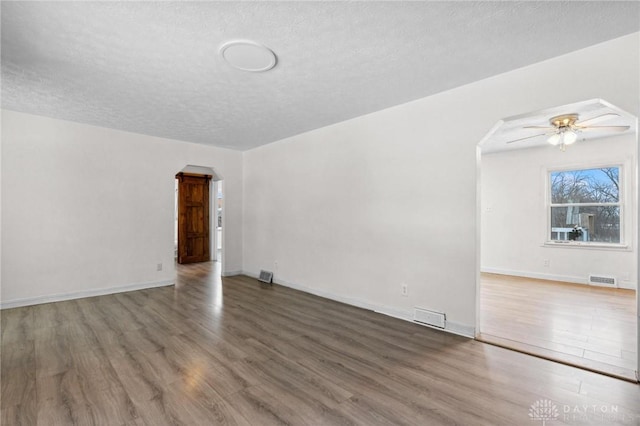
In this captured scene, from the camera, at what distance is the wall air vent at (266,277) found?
5500mm

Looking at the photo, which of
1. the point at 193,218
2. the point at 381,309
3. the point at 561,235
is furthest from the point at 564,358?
the point at 193,218

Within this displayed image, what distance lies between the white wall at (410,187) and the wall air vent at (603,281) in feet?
13.5

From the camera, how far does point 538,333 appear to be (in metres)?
3.11

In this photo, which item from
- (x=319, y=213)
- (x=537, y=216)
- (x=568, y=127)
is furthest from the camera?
(x=537, y=216)

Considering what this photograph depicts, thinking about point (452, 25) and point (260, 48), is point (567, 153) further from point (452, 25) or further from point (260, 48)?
point (260, 48)

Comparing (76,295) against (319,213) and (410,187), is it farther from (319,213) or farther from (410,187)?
(410,187)

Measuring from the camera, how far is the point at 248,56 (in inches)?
96.8

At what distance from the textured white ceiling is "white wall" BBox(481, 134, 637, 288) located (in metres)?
4.25

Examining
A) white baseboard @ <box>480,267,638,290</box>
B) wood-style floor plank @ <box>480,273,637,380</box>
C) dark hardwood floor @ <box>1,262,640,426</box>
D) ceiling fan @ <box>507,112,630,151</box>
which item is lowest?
dark hardwood floor @ <box>1,262,640,426</box>

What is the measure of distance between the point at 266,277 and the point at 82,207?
3.13m

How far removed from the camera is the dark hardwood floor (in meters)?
1.85

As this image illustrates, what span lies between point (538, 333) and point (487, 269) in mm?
3874

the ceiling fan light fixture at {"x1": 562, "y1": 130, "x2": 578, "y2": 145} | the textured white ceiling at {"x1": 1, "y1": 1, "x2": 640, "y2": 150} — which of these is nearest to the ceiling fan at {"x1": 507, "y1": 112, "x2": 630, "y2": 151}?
the ceiling fan light fixture at {"x1": 562, "y1": 130, "x2": 578, "y2": 145}

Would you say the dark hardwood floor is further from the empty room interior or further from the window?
the window
